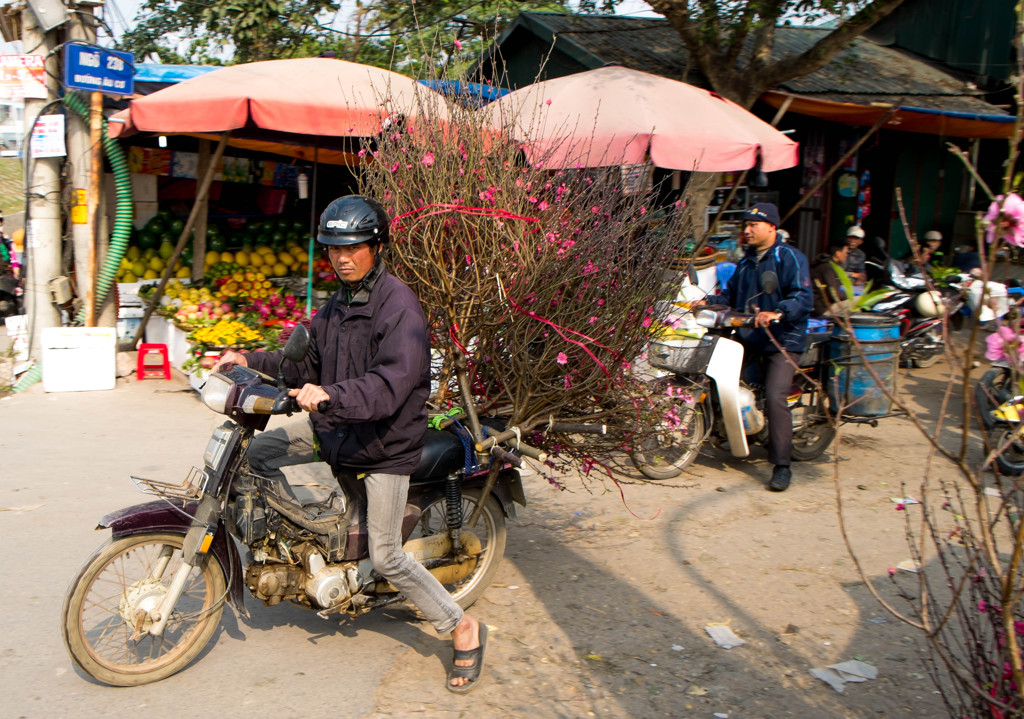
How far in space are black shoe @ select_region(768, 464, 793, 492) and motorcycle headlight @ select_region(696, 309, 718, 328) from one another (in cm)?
104

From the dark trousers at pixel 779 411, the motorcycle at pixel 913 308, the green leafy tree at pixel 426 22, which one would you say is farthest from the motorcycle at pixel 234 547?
the green leafy tree at pixel 426 22

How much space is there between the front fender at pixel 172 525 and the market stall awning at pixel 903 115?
28.3ft

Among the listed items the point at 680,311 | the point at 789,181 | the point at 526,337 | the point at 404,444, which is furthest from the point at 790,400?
the point at 789,181

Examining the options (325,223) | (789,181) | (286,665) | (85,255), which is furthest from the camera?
(789,181)

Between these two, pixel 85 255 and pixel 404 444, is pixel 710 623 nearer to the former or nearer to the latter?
pixel 404 444

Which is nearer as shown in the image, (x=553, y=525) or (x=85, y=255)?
(x=553, y=525)

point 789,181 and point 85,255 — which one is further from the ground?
point 789,181

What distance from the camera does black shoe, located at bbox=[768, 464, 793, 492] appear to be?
18.4 feet

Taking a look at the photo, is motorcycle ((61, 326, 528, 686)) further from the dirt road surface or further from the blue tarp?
the blue tarp

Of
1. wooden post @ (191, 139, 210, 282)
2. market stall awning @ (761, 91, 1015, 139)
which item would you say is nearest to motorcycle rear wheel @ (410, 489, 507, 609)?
wooden post @ (191, 139, 210, 282)

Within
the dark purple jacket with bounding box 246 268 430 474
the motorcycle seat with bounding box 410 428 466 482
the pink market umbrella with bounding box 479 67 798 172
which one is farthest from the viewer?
the pink market umbrella with bounding box 479 67 798 172

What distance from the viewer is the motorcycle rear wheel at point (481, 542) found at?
3852mm

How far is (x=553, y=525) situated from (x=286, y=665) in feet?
6.42

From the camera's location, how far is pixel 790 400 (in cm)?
594
